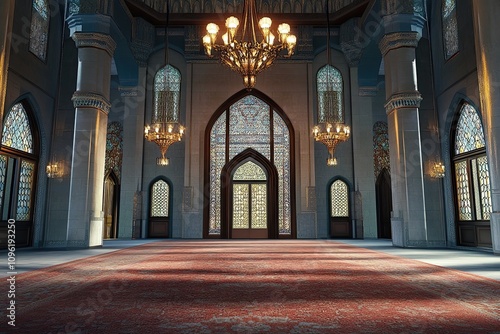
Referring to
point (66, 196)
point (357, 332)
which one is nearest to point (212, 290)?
point (357, 332)

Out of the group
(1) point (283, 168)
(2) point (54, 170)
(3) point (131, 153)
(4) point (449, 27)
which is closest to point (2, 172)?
(2) point (54, 170)

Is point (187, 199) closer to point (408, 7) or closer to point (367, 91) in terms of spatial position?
point (367, 91)

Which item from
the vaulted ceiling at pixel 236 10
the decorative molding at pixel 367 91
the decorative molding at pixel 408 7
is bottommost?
the decorative molding at pixel 367 91

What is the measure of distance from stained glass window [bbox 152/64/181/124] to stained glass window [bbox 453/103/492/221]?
8052 mm

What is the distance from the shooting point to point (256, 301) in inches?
107

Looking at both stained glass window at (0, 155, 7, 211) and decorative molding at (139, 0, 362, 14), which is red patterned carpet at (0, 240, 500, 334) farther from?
decorative molding at (139, 0, 362, 14)

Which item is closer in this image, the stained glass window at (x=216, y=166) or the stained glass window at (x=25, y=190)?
the stained glass window at (x=25, y=190)

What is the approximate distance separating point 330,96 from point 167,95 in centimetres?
517

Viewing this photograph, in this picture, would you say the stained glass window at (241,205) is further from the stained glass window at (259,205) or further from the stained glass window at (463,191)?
the stained glass window at (463,191)

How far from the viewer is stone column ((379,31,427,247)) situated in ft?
26.4

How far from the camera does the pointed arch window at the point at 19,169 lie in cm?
801

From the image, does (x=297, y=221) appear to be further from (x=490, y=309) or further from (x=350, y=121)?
(x=490, y=309)

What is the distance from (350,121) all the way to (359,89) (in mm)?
1054

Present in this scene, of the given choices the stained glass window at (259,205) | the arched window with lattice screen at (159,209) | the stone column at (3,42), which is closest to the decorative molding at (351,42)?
the stained glass window at (259,205)
